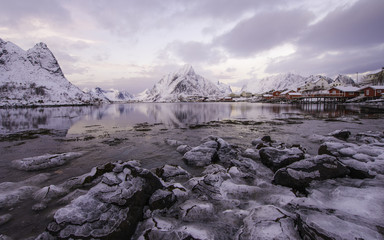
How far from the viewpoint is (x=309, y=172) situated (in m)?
7.25

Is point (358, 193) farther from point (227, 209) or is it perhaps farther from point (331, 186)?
point (227, 209)

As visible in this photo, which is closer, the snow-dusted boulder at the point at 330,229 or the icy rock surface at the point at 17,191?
the snow-dusted boulder at the point at 330,229

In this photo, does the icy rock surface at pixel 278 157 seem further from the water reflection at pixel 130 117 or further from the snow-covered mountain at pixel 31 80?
the snow-covered mountain at pixel 31 80

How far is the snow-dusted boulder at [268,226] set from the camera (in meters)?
3.84

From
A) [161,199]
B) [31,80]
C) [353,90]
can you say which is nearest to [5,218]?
[161,199]

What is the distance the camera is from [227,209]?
578 cm

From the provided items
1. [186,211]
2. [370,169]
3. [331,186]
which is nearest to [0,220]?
[186,211]

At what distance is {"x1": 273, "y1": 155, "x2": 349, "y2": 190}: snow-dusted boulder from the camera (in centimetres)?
700

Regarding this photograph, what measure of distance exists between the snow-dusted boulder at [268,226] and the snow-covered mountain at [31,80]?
158084 mm

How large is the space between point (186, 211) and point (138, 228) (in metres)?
1.49

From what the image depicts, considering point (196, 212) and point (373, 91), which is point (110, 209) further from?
point (373, 91)

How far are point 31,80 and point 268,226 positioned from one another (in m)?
217

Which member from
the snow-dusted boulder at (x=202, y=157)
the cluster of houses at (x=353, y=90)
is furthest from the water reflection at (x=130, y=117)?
the cluster of houses at (x=353, y=90)

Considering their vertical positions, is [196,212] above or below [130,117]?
below
